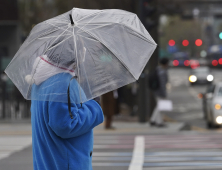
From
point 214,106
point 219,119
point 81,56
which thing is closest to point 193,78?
point 214,106

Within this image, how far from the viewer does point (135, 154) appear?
872 centimetres

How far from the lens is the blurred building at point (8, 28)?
96.9 ft

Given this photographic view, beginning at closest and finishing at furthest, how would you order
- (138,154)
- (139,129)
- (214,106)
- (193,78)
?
(138,154)
(139,129)
(214,106)
(193,78)

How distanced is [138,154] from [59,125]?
5.87m

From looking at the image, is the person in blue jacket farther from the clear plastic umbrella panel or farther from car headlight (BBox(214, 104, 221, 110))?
car headlight (BBox(214, 104, 221, 110))

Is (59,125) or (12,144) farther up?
(59,125)

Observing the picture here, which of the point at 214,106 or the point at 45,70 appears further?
the point at 214,106

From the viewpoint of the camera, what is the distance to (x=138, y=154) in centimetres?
870

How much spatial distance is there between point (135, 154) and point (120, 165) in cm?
113

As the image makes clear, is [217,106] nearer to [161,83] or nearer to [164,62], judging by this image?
[161,83]

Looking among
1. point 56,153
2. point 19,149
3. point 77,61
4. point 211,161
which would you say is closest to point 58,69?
point 77,61

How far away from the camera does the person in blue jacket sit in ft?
9.86

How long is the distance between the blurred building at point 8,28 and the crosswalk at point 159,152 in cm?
1986

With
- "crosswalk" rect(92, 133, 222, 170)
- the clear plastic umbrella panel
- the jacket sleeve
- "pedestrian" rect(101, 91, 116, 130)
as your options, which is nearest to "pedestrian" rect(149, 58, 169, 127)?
"pedestrian" rect(101, 91, 116, 130)
